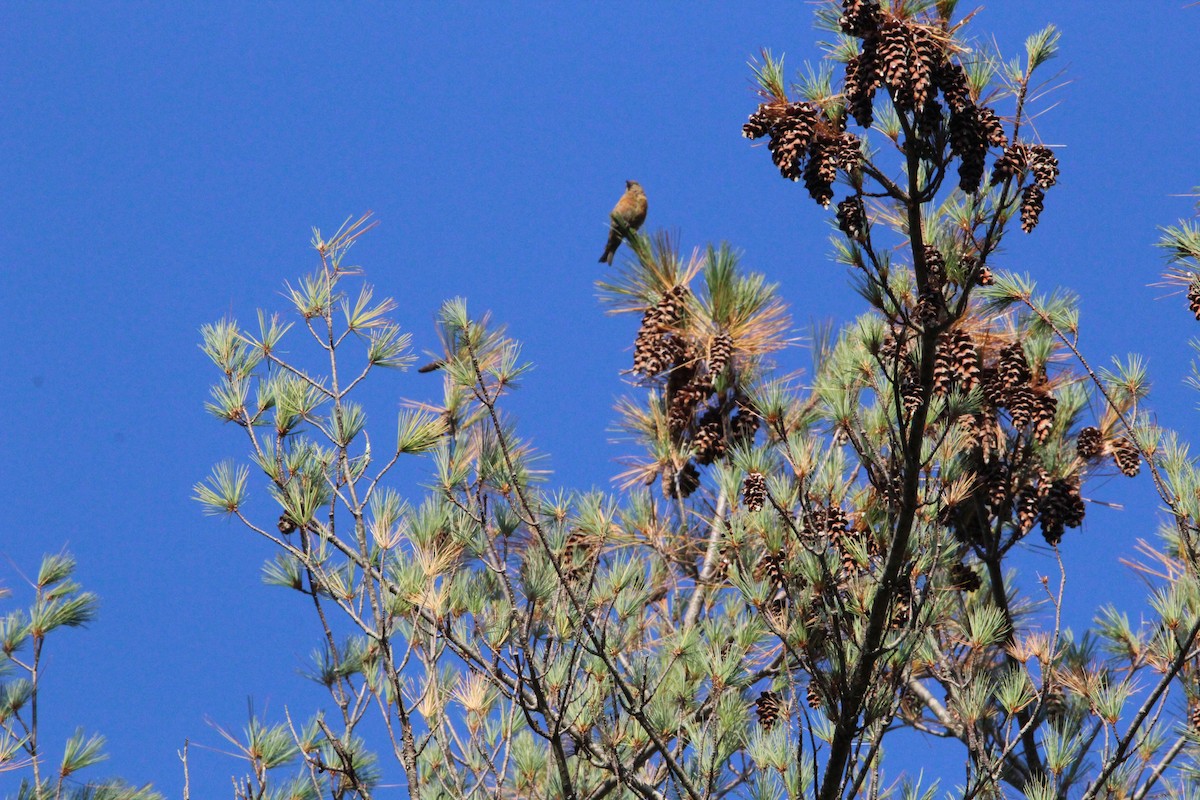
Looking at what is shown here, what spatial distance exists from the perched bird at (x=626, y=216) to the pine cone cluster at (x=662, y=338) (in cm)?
90

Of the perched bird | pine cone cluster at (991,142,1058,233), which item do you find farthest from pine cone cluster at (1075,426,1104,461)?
the perched bird

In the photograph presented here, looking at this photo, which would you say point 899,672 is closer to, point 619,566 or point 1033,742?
point 619,566

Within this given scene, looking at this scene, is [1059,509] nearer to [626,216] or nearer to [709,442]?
Answer: [709,442]

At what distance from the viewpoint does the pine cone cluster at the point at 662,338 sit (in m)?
5.34

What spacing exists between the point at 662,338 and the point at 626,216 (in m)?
1.14

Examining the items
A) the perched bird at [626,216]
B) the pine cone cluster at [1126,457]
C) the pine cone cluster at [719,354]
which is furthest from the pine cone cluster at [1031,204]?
the perched bird at [626,216]

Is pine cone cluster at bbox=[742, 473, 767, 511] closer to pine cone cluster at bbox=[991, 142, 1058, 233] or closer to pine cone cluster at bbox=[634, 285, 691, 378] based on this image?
pine cone cluster at bbox=[991, 142, 1058, 233]

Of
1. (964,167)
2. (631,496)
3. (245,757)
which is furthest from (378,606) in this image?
(631,496)

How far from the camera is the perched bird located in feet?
20.6

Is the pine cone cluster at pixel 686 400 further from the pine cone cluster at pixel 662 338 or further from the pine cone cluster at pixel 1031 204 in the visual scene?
the pine cone cluster at pixel 1031 204

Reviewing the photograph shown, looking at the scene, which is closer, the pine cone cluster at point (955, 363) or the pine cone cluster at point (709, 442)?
the pine cone cluster at point (955, 363)

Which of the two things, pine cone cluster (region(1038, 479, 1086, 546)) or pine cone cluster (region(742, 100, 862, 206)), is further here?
pine cone cluster (region(1038, 479, 1086, 546))

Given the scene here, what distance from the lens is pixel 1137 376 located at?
411 centimetres

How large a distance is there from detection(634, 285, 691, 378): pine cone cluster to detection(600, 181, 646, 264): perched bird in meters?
0.90
